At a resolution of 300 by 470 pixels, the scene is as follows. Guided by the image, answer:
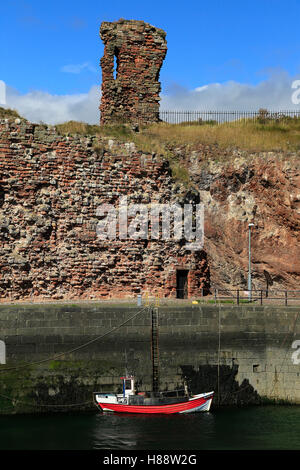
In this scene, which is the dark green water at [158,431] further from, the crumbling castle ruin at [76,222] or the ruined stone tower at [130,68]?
the ruined stone tower at [130,68]

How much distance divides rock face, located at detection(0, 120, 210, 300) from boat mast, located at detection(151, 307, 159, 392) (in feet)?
15.8

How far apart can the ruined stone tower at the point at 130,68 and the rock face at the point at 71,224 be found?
824 cm

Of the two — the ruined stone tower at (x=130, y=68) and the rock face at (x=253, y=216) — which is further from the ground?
the ruined stone tower at (x=130, y=68)

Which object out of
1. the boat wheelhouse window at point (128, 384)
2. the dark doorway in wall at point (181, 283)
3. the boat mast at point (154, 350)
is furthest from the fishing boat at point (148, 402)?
the dark doorway in wall at point (181, 283)

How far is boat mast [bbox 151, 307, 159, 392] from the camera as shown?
1075 inches

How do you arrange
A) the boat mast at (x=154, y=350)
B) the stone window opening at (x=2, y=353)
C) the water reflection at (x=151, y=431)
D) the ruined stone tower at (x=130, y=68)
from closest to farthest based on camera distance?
the water reflection at (x=151, y=431)
the stone window opening at (x=2, y=353)
the boat mast at (x=154, y=350)
the ruined stone tower at (x=130, y=68)

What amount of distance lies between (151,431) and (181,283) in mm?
11649

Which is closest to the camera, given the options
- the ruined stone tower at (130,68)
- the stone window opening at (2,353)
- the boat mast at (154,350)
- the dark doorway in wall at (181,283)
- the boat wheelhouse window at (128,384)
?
the stone window opening at (2,353)

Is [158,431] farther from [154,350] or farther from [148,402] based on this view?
[154,350]

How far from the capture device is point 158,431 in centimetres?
2309

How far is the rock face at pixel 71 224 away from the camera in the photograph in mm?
31625

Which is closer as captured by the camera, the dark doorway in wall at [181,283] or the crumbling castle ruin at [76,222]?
the crumbling castle ruin at [76,222]

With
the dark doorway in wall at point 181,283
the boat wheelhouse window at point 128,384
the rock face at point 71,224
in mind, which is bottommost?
the boat wheelhouse window at point 128,384

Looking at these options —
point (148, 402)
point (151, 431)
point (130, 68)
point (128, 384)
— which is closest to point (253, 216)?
point (130, 68)
